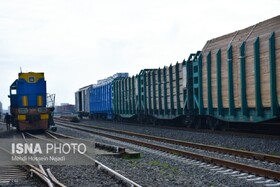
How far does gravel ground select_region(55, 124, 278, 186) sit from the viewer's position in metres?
8.52

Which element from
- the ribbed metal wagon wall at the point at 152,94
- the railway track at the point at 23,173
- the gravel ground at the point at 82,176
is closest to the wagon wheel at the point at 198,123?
the ribbed metal wagon wall at the point at 152,94

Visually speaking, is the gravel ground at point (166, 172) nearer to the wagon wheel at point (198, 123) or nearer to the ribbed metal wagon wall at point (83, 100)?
the wagon wheel at point (198, 123)

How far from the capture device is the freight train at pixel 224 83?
1570 cm

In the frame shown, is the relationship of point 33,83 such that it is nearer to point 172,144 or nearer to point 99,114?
point 172,144

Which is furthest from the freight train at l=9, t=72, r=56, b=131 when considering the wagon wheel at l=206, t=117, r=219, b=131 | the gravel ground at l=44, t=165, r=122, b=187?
the gravel ground at l=44, t=165, r=122, b=187

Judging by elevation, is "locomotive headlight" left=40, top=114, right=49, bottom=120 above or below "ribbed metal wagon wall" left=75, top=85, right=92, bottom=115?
below

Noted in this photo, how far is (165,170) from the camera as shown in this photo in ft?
33.5

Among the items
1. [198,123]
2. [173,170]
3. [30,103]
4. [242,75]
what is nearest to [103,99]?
[30,103]

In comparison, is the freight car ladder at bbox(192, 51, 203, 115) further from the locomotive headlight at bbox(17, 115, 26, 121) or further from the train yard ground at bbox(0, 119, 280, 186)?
the locomotive headlight at bbox(17, 115, 26, 121)

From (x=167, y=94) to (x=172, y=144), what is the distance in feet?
31.2

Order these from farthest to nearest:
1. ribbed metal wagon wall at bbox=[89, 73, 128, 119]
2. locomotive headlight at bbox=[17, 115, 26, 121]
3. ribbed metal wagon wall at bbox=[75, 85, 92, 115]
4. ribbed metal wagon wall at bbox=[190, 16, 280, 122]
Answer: ribbed metal wagon wall at bbox=[75, 85, 92, 115], ribbed metal wagon wall at bbox=[89, 73, 128, 119], locomotive headlight at bbox=[17, 115, 26, 121], ribbed metal wagon wall at bbox=[190, 16, 280, 122]

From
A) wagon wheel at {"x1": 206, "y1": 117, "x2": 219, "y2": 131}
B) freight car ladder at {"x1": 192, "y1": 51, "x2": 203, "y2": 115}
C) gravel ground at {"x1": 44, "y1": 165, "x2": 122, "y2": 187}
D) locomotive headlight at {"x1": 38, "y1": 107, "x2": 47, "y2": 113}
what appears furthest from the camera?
locomotive headlight at {"x1": 38, "y1": 107, "x2": 47, "y2": 113}

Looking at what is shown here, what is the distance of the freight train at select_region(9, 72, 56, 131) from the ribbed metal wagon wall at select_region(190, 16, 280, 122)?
28.7ft

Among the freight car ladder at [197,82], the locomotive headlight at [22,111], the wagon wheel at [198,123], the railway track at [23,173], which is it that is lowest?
the railway track at [23,173]
